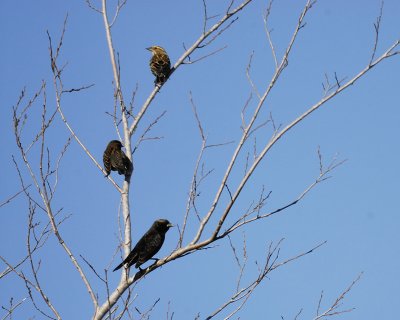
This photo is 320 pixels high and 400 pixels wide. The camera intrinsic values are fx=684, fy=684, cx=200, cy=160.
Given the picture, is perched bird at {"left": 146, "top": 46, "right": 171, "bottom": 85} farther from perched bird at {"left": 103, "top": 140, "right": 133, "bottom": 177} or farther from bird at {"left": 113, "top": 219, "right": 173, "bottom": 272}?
bird at {"left": 113, "top": 219, "right": 173, "bottom": 272}

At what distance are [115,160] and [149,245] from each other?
1619 mm

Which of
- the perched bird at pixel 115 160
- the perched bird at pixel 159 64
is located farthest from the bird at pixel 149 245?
the perched bird at pixel 159 64

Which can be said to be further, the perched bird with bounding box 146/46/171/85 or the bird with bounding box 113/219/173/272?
the perched bird with bounding box 146/46/171/85

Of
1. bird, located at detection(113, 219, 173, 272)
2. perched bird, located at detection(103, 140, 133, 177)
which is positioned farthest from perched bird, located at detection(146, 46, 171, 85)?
bird, located at detection(113, 219, 173, 272)

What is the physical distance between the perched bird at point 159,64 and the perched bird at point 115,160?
1086 mm

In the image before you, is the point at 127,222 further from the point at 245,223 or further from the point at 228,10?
the point at 228,10

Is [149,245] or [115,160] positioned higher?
[115,160]

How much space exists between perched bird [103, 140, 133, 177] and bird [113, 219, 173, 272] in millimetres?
660

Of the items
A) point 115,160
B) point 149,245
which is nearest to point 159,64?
point 115,160

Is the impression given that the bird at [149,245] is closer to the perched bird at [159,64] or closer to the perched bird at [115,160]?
the perched bird at [115,160]

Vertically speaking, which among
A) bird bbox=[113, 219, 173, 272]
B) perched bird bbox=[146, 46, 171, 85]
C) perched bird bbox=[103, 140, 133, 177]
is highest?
perched bird bbox=[146, 46, 171, 85]

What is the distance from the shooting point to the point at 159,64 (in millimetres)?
9859

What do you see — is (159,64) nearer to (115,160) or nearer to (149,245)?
(115,160)

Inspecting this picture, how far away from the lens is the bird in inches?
232
